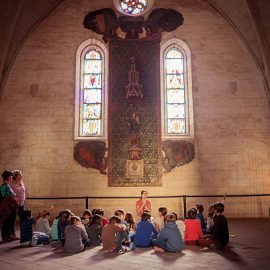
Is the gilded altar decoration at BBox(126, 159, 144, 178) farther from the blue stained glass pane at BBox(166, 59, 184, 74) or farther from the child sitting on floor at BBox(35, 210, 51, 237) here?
the child sitting on floor at BBox(35, 210, 51, 237)

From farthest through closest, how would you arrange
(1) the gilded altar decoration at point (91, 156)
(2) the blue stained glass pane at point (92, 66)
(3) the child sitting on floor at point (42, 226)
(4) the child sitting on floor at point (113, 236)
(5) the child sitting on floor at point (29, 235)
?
1. (2) the blue stained glass pane at point (92, 66)
2. (1) the gilded altar decoration at point (91, 156)
3. (3) the child sitting on floor at point (42, 226)
4. (5) the child sitting on floor at point (29, 235)
5. (4) the child sitting on floor at point (113, 236)

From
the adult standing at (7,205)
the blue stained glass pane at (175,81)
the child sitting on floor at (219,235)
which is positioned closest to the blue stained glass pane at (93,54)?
the blue stained glass pane at (175,81)

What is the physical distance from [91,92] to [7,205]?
19.6ft

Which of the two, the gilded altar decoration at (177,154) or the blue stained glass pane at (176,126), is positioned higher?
the blue stained glass pane at (176,126)

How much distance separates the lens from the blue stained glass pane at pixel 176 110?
12.2 metres

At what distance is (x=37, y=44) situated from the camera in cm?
1235

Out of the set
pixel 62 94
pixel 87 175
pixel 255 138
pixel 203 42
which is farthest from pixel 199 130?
pixel 62 94

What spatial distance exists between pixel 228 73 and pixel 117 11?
4.29 metres

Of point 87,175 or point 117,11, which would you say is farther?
point 117,11

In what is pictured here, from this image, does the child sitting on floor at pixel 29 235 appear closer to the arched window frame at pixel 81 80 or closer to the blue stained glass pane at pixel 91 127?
the arched window frame at pixel 81 80

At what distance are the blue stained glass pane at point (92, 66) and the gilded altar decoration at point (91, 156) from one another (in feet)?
8.46

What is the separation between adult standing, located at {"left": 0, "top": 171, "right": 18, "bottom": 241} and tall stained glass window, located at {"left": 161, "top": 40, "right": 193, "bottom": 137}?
5823 mm

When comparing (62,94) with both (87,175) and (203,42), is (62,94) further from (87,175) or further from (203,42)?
(203,42)

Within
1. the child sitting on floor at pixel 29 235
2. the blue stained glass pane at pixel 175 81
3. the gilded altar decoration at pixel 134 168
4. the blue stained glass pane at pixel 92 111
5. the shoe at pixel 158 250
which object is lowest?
the shoe at pixel 158 250
